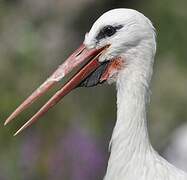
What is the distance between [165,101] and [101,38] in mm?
7007

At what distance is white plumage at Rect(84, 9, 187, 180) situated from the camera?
5.50 m

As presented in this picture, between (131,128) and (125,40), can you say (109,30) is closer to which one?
(125,40)

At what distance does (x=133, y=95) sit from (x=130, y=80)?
0.29 ft

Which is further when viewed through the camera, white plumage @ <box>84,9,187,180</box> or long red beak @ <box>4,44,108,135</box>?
long red beak @ <box>4,44,108,135</box>

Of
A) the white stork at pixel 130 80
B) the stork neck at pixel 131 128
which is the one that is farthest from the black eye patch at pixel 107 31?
the stork neck at pixel 131 128

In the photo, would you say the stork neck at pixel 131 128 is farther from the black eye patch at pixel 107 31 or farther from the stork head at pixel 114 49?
the black eye patch at pixel 107 31

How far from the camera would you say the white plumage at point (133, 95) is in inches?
217

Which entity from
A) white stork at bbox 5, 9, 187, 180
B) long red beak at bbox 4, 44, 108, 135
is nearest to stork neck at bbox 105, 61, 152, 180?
white stork at bbox 5, 9, 187, 180

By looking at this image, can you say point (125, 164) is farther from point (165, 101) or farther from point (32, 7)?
point (32, 7)

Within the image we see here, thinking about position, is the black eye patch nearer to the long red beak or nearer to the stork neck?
the long red beak

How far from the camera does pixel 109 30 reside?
5.46 metres

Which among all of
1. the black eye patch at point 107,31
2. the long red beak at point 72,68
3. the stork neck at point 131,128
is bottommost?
the stork neck at point 131,128

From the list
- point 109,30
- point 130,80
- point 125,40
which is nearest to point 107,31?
point 109,30

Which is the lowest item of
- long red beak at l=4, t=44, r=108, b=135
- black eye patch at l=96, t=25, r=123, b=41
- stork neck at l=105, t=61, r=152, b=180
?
stork neck at l=105, t=61, r=152, b=180
